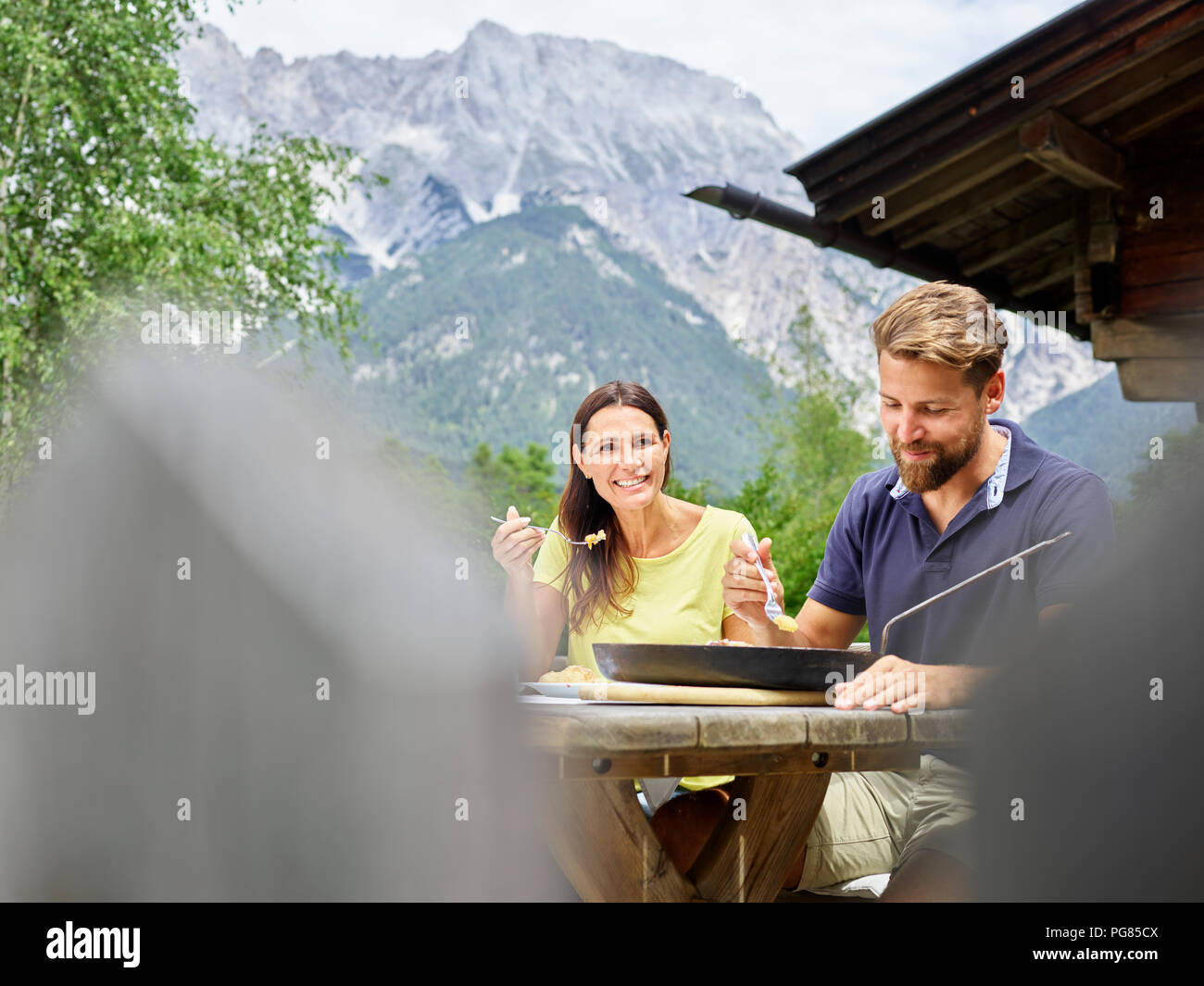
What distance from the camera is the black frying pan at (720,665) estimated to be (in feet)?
4.77

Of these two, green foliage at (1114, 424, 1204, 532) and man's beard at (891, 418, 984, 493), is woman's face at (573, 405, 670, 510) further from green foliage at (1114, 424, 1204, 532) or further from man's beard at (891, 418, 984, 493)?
green foliage at (1114, 424, 1204, 532)

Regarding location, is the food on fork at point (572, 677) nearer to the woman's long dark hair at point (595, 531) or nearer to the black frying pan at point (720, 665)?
the black frying pan at point (720, 665)

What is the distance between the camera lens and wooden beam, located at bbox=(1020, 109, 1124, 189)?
347 cm

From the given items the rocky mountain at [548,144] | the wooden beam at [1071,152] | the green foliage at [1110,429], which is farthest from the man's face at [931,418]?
the rocky mountain at [548,144]

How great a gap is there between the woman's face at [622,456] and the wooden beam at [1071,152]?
1940mm

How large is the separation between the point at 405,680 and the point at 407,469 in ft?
0.86

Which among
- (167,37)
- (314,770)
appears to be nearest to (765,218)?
(314,770)

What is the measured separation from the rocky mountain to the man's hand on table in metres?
70.2

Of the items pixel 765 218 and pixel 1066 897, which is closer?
pixel 1066 897

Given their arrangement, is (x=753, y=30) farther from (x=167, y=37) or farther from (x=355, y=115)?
(x=167, y=37)

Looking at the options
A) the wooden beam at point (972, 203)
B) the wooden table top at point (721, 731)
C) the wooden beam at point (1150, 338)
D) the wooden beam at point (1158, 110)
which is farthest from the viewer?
the wooden beam at point (972, 203)
